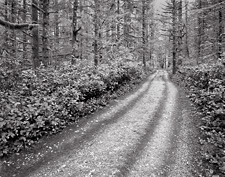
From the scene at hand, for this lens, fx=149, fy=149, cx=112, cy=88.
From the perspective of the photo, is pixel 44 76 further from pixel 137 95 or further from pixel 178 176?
pixel 178 176

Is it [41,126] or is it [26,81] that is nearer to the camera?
[41,126]

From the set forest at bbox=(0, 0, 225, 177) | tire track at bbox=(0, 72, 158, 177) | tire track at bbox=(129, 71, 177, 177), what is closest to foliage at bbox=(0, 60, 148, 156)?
forest at bbox=(0, 0, 225, 177)

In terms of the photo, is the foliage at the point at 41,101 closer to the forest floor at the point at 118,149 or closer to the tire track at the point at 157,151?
the forest floor at the point at 118,149

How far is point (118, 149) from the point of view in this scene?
15.1 ft

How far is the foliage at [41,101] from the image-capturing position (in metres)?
4.38

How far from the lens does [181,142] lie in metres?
5.02

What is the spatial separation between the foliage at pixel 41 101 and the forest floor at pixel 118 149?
419 millimetres

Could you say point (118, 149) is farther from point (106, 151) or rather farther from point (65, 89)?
point (65, 89)

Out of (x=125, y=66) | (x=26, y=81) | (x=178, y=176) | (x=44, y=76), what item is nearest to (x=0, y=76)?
(x=26, y=81)

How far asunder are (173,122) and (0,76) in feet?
24.1

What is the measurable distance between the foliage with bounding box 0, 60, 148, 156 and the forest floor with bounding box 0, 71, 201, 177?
0.42 metres

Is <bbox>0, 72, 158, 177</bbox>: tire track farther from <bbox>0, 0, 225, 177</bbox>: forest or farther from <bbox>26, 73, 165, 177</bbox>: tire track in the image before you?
<bbox>0, 0, 225, 177</bbox>: forest

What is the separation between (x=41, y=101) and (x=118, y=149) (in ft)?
11.3

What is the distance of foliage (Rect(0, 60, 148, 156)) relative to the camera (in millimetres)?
4383
